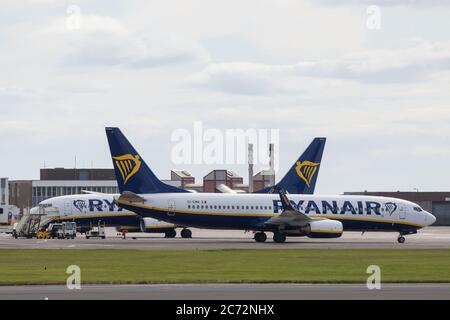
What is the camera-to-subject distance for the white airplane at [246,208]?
7631 cm

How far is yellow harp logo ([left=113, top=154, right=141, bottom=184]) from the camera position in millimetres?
76750

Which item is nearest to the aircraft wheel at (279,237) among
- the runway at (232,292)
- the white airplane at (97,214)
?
the white airplane at (97,214)

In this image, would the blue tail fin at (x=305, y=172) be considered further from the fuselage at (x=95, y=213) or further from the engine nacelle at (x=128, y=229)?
the fuselage at (x=95, y=213)

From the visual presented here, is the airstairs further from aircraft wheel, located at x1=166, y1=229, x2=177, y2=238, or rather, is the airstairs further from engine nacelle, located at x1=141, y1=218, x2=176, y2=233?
aircraft wheel, located at x1=166, y1=229, x2=177, y2=238

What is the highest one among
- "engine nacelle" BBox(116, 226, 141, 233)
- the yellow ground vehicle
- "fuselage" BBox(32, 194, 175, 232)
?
"fuselage" BBox(32, 194, 175, 232)

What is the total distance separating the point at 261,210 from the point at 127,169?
1091cm

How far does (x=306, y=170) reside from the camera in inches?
3846

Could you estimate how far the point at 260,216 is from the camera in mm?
79062

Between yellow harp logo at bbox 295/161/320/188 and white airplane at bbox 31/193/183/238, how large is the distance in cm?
1323

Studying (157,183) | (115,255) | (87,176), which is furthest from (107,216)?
(87,176)

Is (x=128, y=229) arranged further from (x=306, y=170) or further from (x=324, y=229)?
(x=324, y=229)

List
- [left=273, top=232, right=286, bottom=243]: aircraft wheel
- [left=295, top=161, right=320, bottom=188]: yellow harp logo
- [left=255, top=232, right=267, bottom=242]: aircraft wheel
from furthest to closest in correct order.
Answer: [left=295, top=161, right=320, bottom=188]: yellow harp logo, [left=255, top=232, right=267, bottom=242]: aircraft wheel, [left=273, top=232, right=286, bottom=243]: aircraft wheel

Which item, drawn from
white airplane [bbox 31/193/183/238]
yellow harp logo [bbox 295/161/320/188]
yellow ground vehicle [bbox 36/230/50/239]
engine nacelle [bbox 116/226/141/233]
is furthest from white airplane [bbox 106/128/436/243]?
yellow harp logo [bbox 295/161/320/188]

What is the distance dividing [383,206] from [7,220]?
59.7 m
